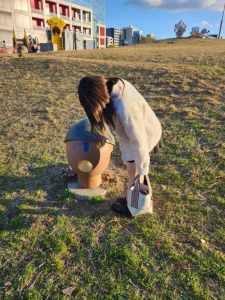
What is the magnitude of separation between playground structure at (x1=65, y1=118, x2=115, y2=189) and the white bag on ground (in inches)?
25.0

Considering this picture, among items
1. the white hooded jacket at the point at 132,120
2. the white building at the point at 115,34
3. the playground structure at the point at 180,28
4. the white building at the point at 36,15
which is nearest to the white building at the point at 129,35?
the white building at the point at 115,34

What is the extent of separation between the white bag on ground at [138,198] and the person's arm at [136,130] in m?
Answer: 0.30

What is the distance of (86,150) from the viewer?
9.44 feet

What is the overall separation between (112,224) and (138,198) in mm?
471

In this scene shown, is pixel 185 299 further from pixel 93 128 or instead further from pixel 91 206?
pixel 93 128

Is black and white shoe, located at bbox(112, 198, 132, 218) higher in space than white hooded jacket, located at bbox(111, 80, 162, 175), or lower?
lower

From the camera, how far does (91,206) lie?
2.98 metres

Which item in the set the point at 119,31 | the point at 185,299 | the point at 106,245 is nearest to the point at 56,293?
the point at 106,245

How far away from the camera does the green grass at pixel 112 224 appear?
2.06 meters

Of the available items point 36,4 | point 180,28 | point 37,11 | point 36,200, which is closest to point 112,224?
point 36,200

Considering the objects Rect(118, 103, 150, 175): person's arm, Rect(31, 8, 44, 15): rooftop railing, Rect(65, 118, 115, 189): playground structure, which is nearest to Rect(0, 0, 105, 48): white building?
Rect(31, 8, 44, 15): rooftop railing

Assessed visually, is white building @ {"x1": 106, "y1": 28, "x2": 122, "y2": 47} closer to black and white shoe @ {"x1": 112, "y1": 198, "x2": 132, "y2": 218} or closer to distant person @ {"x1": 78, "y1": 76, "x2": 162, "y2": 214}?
black and white shoe @ {"x1": 112, "y1": 198, "x2": 132, "y2": 218}

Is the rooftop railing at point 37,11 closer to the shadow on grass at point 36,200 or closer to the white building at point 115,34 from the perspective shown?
the shadow on grass at point 36,200

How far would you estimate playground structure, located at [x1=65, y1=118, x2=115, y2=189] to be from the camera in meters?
2.88
